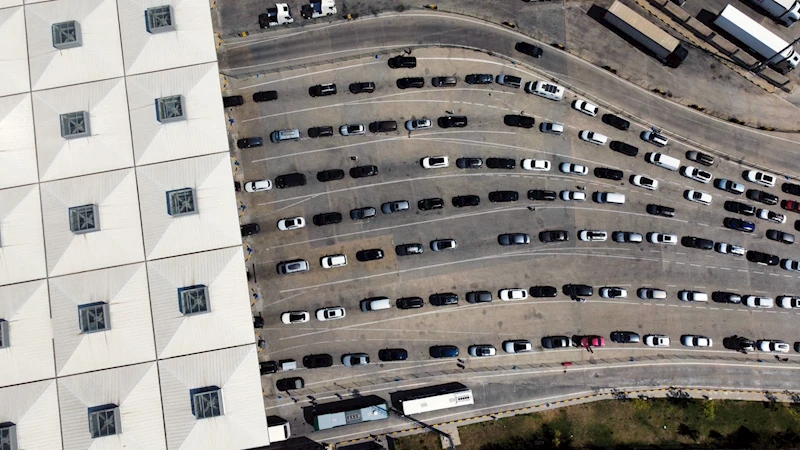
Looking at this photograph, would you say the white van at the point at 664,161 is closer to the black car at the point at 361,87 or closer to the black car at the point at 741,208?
the black car at the point at 741,208

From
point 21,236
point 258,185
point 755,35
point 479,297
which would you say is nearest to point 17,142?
point 21,236

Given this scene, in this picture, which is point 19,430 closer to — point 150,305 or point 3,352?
point 3,352

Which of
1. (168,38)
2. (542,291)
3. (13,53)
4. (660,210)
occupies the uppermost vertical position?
(13,53)

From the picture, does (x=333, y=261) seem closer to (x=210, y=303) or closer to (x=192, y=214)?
(x=210, y=303)

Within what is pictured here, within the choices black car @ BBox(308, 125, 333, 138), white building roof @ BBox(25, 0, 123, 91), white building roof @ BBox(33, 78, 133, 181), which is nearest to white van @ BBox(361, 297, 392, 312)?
black car @ BBox(308, 125, 333, 138)

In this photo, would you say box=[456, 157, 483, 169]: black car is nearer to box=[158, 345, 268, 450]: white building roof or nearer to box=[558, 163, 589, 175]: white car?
box=[558, 163, 589, 175]: white car

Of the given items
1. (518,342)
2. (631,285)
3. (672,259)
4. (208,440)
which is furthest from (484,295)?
(208,440)
